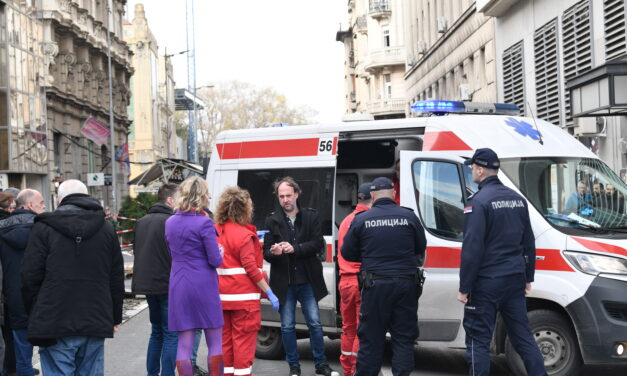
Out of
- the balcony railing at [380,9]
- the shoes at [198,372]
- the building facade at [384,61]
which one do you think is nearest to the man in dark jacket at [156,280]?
the shoes at [198,372]

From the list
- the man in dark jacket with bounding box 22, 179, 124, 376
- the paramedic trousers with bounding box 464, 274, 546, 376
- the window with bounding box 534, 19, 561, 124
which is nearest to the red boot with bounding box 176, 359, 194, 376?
the man in dark jacket with bounding box 22, 179, 124, 376

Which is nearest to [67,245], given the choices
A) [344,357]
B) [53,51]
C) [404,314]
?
[404,314]

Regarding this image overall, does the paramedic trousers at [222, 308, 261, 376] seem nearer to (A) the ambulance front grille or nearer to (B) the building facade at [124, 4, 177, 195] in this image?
(A) the ambulance front grille

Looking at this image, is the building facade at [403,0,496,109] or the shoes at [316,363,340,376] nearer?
the shoes at [316,363,340,376]

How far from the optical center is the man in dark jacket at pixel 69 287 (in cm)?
668

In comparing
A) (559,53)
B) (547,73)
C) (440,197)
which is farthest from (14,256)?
(547,73)

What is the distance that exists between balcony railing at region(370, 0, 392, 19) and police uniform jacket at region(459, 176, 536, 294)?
64020 mm

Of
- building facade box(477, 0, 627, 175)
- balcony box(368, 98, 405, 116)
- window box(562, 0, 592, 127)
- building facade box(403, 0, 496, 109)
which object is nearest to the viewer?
building facade box(477, 0, 627, 175)

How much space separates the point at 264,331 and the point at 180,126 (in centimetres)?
12207

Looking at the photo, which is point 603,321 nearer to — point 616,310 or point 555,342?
point 616,310

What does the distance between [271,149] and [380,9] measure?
61.5 metres

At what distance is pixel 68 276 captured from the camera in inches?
265

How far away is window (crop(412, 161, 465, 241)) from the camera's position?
9016 millimetres

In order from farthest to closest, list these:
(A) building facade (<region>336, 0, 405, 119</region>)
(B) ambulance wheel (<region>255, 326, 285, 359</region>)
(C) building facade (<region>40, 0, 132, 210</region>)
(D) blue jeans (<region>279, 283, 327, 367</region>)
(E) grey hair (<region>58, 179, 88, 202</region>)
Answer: (A) building facade (<region>336, 0, 405, 119</region>) < (C) building facade (<region>40, 0, 132, 210</region>) < (B) ambulance wheel (<region>255, 326, 285, 359</region>) < (D) blue jeans (<region>279, 283, 327, 367</region>) < (E) grey hair (<region>58, 179, 88, 202</region>)
